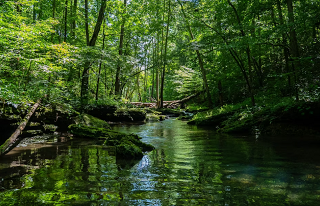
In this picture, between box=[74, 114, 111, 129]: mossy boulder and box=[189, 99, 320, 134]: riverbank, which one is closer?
box=[189, 99, 320, 134]: riverbank

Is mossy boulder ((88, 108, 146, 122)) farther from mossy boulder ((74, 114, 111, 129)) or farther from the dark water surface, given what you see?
the dark water surface

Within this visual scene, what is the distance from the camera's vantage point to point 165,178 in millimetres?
3400

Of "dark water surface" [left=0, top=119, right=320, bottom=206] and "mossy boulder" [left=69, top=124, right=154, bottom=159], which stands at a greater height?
"mossy boulder" [left=69, top=124, right=154, bottom=159]

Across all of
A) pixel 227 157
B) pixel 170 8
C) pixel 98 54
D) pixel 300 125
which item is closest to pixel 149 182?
pixel 227 157

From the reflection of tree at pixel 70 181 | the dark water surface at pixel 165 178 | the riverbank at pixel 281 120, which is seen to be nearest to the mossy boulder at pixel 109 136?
the dark water surface at pixel 165 178

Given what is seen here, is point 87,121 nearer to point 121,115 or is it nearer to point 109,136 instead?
point 109,136

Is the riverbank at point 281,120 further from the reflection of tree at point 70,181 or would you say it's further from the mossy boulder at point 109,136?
the reflection of tree at point 70,181

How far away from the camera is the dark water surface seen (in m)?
2.49

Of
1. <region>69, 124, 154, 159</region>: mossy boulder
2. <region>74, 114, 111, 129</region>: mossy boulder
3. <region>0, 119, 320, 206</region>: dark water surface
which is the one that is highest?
<region>74, 114, 111, 129</region>: mossy boulder

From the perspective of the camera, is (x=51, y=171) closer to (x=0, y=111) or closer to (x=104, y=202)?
(x=104, y=202)

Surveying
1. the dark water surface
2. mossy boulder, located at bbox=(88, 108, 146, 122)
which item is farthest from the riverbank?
mossy boulder, located at bbox=(88, 108, 146, 122)

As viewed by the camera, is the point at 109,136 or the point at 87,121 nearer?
the point at 109,136

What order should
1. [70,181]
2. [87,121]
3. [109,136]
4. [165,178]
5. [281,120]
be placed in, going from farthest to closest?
1. [87,121]
2. [281,120]
3. [109,136]
4. [165,178]
5. [70,181]

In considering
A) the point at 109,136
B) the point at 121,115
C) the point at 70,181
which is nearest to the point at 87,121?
the point at 109,136
